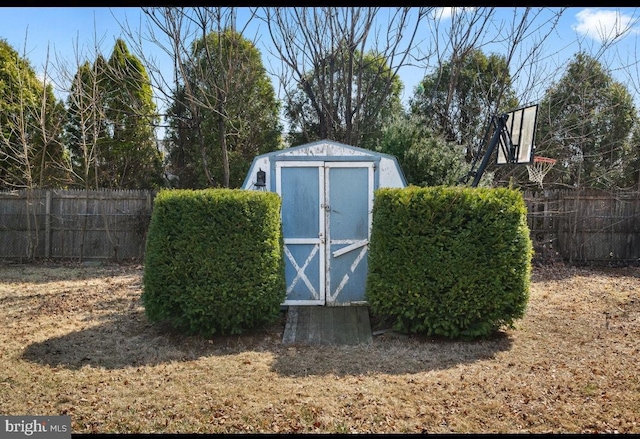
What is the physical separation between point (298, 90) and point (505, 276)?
10.3 m

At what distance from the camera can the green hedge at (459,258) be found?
5336 millimetres

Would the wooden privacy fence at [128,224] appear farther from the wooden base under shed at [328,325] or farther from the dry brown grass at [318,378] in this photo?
the wooden base under shed at [328,325]

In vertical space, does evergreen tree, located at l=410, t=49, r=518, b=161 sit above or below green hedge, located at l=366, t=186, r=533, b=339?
above

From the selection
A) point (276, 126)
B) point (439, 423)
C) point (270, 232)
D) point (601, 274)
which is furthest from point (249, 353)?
point (276, 126)

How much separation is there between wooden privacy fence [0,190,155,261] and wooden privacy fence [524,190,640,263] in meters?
9.43

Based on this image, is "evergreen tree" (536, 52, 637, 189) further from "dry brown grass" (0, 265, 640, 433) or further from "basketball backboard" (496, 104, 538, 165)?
"dry brown grass" (0, 265, 640, 433)

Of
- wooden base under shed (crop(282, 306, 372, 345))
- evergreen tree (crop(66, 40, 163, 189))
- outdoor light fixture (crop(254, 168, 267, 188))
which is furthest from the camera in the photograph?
evergreen tree (crop(66, 40, 163, 189))

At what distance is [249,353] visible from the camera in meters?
5.14

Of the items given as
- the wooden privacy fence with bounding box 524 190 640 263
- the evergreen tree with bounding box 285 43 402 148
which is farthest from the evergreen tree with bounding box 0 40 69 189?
the wooden privacy fence with bounding box 524 190 640 263

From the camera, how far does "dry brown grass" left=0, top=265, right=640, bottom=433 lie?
11.5 ft

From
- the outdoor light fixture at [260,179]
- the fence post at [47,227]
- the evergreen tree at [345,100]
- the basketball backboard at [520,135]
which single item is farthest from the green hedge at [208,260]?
the fence post at [47,227]

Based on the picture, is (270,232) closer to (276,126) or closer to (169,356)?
(169,356)

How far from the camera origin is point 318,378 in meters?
4.33
